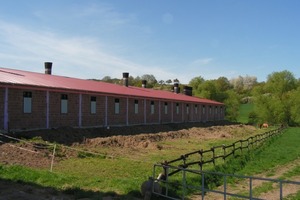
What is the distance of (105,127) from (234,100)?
48.3m

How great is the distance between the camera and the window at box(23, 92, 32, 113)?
68.8ft

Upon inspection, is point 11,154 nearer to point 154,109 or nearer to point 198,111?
point 154,109

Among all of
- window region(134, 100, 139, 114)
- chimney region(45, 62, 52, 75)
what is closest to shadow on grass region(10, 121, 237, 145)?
window region(134, 100, 139, 114)

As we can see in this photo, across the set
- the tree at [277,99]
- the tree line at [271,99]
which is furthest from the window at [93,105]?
the tree at [277,99]

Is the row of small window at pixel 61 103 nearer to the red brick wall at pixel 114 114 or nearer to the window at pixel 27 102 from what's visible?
the window at pixel 27 102

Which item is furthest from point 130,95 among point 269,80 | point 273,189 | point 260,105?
point 269,80

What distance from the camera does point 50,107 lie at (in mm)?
22656

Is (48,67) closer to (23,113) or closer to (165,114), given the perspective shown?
(23,113)

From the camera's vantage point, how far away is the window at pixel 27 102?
826 inches

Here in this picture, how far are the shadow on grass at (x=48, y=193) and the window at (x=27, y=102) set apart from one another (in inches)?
432

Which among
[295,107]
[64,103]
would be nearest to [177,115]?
[64,103]

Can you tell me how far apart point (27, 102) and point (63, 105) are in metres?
2.99

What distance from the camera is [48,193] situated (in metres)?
9.88

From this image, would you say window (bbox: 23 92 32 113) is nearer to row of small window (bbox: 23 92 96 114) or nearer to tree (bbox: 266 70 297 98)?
row of small window (bbox: 23 92 96 114)
